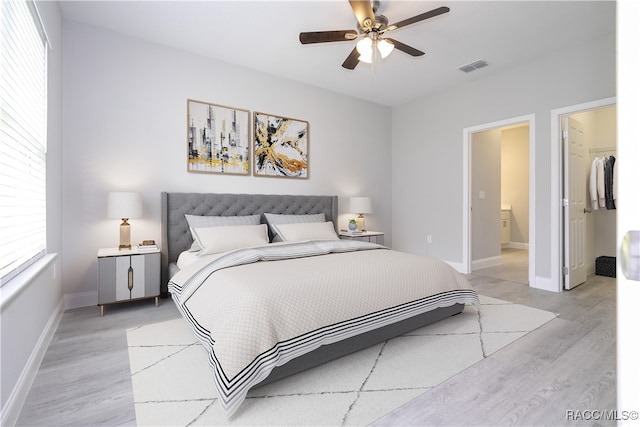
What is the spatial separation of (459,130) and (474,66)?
93cm

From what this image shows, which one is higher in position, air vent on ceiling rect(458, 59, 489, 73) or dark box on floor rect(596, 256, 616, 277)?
air vent on ceiling rect(458, 59, 489, 73)

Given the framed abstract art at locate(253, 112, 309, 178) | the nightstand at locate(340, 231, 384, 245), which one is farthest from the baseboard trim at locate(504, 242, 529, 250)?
the framed abstract art at locate(253, 112, 309, 178)

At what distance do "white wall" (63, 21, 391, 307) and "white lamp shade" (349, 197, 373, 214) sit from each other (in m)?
0.99

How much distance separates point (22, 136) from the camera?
182 cm

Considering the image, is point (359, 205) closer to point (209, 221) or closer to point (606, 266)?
point (209, 221)

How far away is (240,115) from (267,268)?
2570 millimetres

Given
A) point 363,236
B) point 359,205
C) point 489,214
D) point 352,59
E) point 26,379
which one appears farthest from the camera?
point 489,214

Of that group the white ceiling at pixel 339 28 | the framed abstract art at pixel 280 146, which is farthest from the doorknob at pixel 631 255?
the framed abstract art at pixel 280 146

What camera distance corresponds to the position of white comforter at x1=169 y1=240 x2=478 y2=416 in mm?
1566

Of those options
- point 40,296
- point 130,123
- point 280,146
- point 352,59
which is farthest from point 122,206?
point 352,59

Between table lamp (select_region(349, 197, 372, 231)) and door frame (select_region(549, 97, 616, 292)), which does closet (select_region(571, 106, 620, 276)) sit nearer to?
door frame (select_region(549, 97, 616, 292))

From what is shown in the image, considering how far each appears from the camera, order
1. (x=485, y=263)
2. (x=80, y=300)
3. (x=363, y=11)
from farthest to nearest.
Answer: (x=485, y=263), (x=80, y=300), (x=363, y=11)

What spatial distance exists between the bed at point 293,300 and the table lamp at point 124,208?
53cm

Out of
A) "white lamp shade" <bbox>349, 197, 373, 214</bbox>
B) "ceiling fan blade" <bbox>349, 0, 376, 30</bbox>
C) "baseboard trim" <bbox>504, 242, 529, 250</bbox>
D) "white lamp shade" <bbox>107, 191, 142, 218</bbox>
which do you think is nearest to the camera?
"ceiling fan blade" <bbox>349, 0, 376, 30</bbox>
